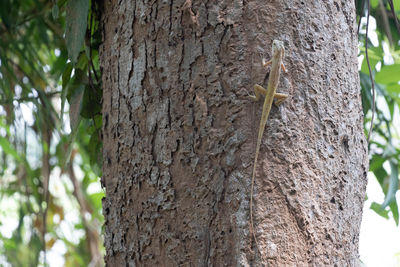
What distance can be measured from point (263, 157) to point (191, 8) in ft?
1.48

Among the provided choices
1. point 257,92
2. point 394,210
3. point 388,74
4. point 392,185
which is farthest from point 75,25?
point 394,210

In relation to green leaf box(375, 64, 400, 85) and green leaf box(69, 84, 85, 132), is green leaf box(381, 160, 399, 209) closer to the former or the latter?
green leaf box(375, 64, 400, 85)

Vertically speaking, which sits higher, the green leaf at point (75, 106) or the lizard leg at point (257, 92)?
the lizard leg at point (257, 92)

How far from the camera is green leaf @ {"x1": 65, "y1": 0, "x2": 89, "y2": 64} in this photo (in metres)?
1.68

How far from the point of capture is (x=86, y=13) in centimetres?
168

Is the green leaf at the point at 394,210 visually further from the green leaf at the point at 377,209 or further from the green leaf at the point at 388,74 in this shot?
the green leaf at the point at 388,74

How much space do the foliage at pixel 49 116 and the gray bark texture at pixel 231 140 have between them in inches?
14.7

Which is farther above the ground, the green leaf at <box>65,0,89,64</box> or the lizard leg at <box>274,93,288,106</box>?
the green leaf at <box>65,0,89,64</box>

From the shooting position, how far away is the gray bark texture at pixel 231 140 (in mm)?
1230

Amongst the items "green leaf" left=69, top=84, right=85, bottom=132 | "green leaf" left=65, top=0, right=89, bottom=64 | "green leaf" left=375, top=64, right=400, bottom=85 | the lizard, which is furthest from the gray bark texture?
"green leaf" left=375, top=64, right=400, bottom=85

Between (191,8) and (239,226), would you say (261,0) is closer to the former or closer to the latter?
(191,8)

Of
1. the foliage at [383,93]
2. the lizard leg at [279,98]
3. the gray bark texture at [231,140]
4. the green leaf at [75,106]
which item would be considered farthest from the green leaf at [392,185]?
the green leaf at [75,106]

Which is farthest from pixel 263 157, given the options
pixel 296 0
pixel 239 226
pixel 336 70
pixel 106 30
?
pixel 106 30

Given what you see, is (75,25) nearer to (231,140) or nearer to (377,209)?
(231,140)
